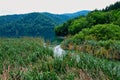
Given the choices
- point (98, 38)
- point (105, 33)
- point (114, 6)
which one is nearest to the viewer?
point (98, 38)

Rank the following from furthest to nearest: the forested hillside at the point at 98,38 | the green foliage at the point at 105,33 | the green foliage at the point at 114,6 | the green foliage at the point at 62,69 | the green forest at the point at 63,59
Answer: the green foliage at the point at 114,6 → the green foliage at the point at 105,33 → the forested hillside at the point at 98,38 → the green forest at the point at 63,59 → the green foliage at the point at 62,69

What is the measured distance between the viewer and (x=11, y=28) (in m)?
94.2

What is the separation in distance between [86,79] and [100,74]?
2.60ft

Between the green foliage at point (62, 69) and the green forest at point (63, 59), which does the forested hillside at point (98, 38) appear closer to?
the green forest at point (63, 59)

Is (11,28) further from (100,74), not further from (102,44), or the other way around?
(100,74)

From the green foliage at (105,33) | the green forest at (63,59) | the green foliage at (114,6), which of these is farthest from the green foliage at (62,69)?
the green foliage at (114,6)

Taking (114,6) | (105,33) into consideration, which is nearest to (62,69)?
(105,33)

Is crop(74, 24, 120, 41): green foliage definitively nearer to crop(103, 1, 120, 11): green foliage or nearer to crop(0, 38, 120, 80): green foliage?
crop(0, 38, 120, 80): green foliage

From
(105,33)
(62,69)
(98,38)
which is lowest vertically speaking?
(98,38)

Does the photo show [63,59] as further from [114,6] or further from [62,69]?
[114,6]

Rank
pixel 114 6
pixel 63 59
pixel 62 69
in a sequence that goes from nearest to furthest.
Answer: pixel 62 69 < pixel 63 59 < pixel 114 6

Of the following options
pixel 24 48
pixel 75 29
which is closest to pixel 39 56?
pixel 24 48

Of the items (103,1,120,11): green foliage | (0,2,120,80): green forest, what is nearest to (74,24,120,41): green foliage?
(0,2,120,80): green forest

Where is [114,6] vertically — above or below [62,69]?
below
